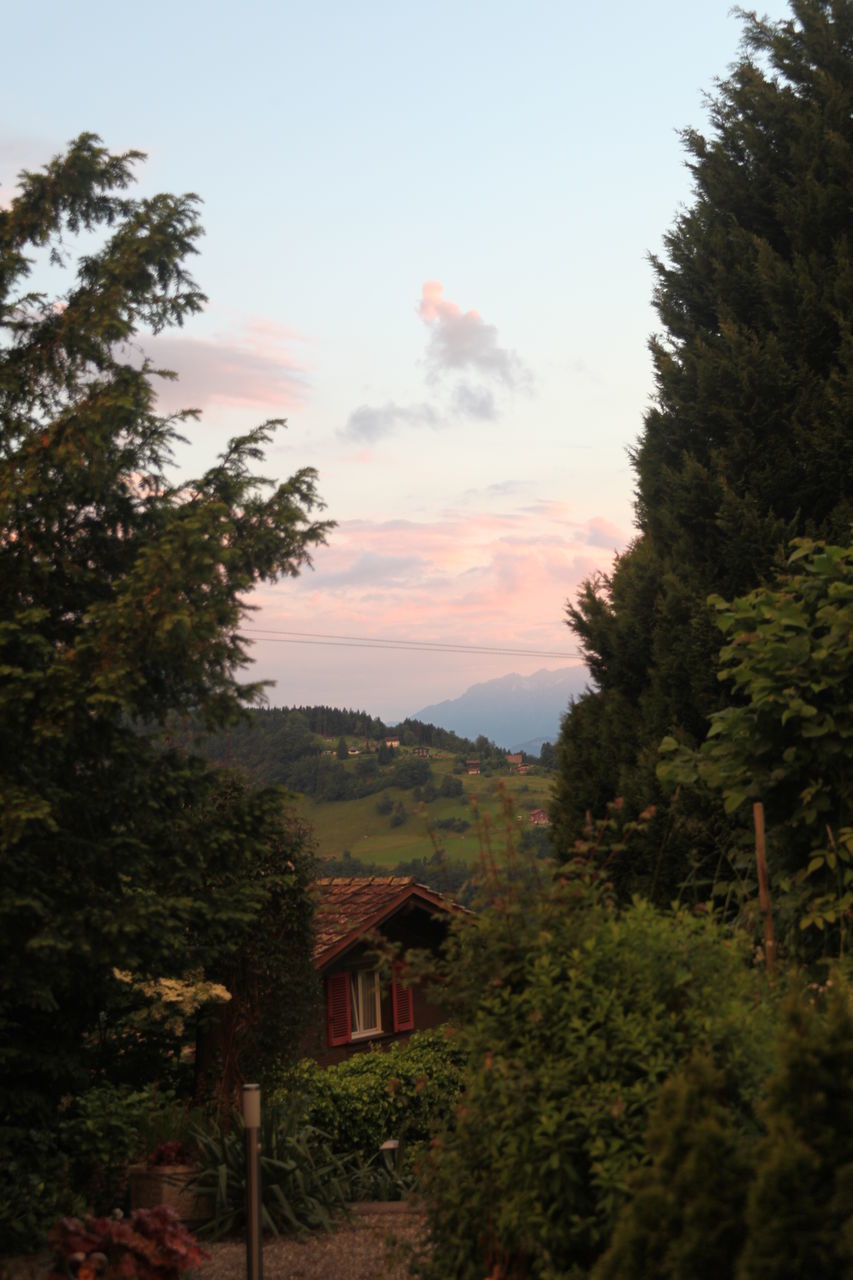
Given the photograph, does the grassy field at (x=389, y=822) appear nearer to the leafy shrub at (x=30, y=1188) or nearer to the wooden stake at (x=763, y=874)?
the leafy shrub at (x=30, y=1188)

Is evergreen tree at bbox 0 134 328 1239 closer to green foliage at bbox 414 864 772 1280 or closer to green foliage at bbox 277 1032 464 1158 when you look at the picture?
green foliage at bbox 414 864 772 1280

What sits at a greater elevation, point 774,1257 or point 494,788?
point 494,788

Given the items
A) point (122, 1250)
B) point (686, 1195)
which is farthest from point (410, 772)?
point (686, 1195)

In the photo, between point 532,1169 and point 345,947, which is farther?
point 345,947

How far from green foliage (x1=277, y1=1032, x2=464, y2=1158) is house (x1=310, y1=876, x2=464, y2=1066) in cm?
345

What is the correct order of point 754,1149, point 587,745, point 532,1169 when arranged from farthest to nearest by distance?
point 587,745 → point 532,1169 → point 754,1149

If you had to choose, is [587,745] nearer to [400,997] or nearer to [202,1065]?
[202,1065]

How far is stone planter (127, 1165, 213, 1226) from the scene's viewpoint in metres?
8.23

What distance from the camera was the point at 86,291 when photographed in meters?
8.24

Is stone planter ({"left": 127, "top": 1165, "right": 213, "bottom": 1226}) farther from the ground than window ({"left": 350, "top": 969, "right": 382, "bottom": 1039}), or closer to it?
farther from the ground

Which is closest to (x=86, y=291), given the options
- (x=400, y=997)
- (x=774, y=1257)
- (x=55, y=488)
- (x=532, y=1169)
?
(x=55, y=488)

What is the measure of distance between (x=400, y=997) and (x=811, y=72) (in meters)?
17.5

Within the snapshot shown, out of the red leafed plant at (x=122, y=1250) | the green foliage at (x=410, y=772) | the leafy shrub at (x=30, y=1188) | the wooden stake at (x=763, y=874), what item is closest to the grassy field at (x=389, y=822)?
the green foliage at (x=410, y=772)

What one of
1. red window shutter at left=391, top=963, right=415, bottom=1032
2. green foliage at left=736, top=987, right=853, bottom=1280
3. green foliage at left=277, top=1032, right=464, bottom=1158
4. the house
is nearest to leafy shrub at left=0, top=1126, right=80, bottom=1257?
green foliage at left=277, top=1032, right=464, bottom=1158
